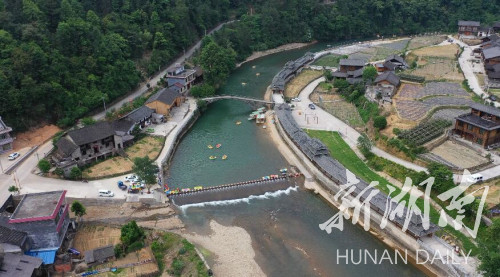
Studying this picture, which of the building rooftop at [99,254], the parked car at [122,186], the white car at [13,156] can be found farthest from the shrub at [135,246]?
the white car at [13,156]

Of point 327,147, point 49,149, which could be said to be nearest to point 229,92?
point 327,147

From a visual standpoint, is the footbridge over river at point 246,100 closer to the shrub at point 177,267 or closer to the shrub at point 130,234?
the shrub at point 130,234

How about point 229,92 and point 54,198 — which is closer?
point 54,198

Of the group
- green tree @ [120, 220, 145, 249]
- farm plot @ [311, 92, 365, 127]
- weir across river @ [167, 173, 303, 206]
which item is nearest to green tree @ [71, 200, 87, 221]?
green tree @ [120, 220, 145, 249]

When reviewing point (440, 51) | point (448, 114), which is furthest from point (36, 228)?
point (440, 51)

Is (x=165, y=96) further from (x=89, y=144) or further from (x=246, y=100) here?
(x=89, y=144)

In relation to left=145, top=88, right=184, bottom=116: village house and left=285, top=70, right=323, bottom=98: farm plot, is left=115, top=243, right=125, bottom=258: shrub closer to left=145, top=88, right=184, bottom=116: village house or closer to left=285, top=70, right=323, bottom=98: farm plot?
left=145, top=88, right=184, bottom=116: village house

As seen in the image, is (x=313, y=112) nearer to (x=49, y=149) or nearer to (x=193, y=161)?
(x=193, y=161)
